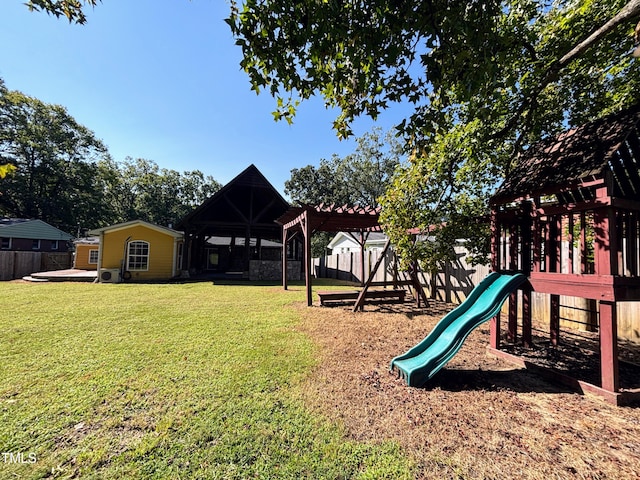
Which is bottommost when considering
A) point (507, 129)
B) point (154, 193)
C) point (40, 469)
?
point (40, 469)

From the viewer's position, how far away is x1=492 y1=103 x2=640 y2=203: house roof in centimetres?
317

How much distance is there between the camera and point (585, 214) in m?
3.71

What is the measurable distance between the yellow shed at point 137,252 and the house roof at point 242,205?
1627mm

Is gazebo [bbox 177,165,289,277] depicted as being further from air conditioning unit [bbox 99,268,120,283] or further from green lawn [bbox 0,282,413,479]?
green lawn [bbox 0,282,413,479]

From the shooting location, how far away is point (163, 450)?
7.07 ft

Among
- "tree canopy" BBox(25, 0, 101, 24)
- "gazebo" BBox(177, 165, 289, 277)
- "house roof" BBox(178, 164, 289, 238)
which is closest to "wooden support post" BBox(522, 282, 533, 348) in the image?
"tree canopy" BBox(25, 0, 101, 24)

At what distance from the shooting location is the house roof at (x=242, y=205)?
16672 millimetres

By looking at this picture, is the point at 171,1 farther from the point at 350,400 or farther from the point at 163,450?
the point at 350,400

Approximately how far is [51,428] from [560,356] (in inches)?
255

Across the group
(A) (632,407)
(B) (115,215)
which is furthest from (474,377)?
(B) (115,215)

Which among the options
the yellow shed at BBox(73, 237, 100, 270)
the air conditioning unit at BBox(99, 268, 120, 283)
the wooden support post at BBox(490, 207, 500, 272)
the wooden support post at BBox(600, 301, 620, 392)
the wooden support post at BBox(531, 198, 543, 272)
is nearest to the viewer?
the wooden support post at BBox(600, 301, 620, 392)

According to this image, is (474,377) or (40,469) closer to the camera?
(40,469)

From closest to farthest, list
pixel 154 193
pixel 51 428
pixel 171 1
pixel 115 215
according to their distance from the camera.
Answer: pixel 51 428, pixel 171 1, pixel 115 215, pixel 154 193

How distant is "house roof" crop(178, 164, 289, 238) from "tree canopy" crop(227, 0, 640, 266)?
12318 millimetres
